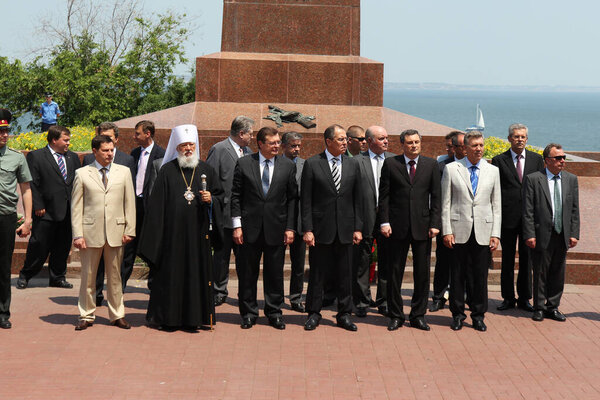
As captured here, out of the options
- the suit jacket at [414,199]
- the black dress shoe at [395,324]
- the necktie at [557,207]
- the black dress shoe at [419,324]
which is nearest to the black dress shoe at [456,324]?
the black dress shoe at [419,324]

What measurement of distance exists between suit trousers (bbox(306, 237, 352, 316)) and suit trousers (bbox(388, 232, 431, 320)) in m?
0.43

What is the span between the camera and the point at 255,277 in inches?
350

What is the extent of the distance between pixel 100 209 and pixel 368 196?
9.04 ft

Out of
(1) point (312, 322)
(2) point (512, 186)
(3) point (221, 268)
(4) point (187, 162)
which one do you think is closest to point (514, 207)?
(2) point (512, 186)

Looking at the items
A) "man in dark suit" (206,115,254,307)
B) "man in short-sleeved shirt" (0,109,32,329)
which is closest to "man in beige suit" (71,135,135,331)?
"man in short-sleeved shirt" (0,109,32,329)

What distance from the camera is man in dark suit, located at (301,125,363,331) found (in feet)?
28.6

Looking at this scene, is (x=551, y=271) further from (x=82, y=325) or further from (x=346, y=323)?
(x=82, y=325)

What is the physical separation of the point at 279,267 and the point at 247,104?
576cm

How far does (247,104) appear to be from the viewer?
1418 cm

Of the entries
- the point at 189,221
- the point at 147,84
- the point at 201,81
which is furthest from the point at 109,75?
the point at 189,221

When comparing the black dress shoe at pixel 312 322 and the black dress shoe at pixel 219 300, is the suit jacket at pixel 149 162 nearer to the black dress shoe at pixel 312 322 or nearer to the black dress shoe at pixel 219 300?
the black dress shoe at pixel 219 300

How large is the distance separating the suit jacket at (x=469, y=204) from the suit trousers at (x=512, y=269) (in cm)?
89

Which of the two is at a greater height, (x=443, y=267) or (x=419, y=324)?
(x=443, y=267)

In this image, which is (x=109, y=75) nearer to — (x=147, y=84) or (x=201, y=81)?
(x=147, y=84)
